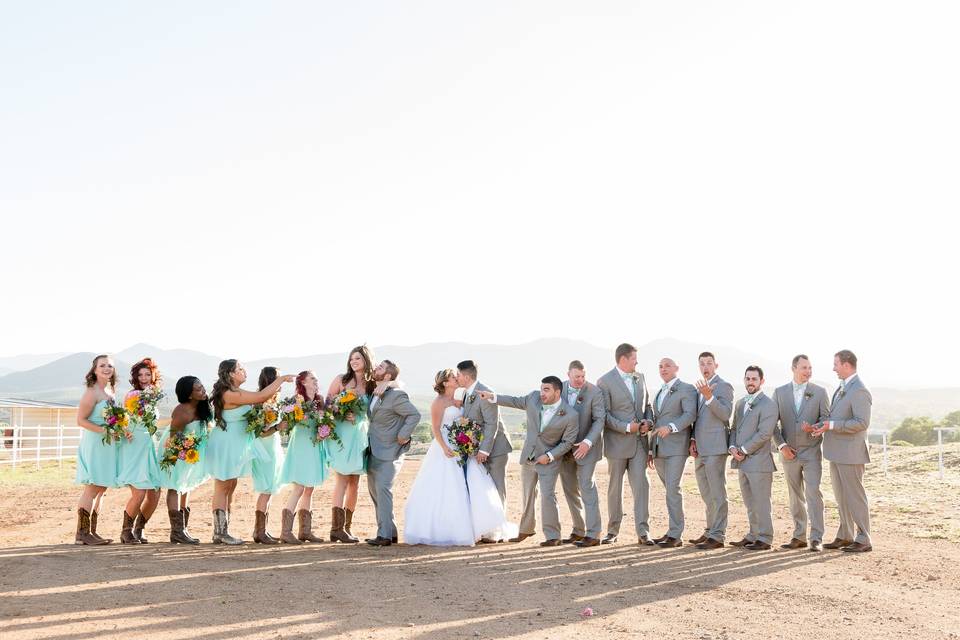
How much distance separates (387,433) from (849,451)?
566 centimetres

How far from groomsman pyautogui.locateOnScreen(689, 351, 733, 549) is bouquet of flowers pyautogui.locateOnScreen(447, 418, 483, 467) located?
108 inches

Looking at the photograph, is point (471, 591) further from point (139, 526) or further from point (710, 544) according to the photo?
point (139, 526)

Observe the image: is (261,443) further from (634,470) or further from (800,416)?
(800,416)

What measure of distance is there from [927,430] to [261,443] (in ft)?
139

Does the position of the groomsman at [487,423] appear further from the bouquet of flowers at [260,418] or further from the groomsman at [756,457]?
the groomsman at [756,457]

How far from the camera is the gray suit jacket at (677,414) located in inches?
453

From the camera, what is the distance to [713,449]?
11359 millimetres

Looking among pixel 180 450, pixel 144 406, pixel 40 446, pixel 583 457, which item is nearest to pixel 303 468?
pixel 180 450

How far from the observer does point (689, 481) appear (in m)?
23.3

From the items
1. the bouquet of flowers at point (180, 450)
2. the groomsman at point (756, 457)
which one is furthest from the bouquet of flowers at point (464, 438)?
the groomsman at point (756, 457)

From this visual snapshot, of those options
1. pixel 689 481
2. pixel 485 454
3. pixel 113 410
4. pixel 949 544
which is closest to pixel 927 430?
pixel 689 481

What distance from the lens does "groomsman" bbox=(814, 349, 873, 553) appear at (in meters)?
11.1

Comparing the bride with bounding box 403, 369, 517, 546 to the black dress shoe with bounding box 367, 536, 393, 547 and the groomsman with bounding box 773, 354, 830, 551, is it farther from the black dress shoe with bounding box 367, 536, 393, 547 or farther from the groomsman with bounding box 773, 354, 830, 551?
the groomsman with bounding box 773, 354, 830, 551

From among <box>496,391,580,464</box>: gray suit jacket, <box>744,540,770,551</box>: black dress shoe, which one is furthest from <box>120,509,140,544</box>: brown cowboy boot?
<box>744,540,770,551</box>: black dress shoe
